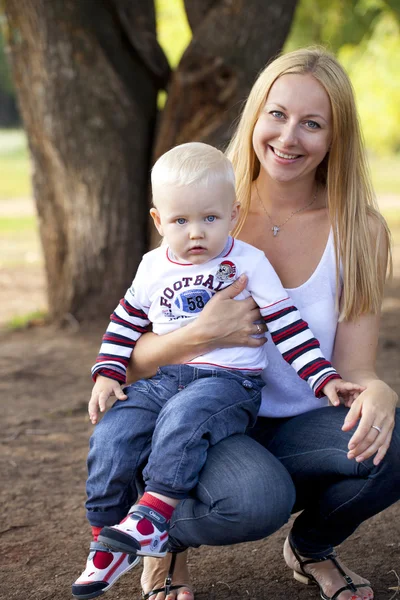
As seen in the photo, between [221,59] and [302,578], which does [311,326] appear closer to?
[302,578]

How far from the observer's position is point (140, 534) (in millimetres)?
2219

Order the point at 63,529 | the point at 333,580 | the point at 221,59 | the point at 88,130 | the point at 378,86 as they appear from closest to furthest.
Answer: the point at 333,580, the point at 63,529, the point at 221,59, the point at 88,130, the point at 378,86

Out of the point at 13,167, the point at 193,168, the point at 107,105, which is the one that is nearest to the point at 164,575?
the point at 193,168

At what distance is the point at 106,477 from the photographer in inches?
95.7

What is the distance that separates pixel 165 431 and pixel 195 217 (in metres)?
0.62

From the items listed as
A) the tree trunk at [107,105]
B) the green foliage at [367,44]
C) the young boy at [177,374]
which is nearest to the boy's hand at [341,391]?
the young boy at [177,374]

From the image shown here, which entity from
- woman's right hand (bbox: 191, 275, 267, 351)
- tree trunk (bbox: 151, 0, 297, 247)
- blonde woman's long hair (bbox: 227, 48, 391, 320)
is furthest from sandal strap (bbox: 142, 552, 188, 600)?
tree trunk (bbox: 151, 0, 297, 247)

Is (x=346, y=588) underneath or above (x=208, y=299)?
underneath

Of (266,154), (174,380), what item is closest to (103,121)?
(266,154)

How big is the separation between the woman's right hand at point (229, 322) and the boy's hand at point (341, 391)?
28cm

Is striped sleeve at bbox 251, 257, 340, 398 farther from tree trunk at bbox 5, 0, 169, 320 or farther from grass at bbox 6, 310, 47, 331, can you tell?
grass at bbox 6, 310, 47, 331

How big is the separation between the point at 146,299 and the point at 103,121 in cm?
337

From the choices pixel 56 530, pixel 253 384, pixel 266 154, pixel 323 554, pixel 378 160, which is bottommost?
pixel 378 160

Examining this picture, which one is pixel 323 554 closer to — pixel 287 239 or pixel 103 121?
pixel 287 239
